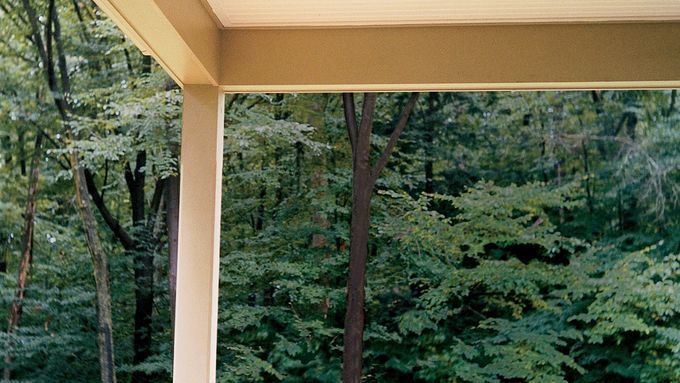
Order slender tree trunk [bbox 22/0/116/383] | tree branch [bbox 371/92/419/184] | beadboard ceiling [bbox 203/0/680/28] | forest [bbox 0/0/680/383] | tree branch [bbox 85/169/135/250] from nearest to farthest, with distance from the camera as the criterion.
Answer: beadboard ceiling [bbox 203/0/680/28] → forest [bbox 0/0/680/383] → tree branch [bbox 371/92/419/184] → slender tree trunk [bbox 22/0/116/383] → tree branch [bbox 85/169/135/250]

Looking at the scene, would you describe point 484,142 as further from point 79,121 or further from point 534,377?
point 79,121

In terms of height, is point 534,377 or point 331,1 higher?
point 331,1

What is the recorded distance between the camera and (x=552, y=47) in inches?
137

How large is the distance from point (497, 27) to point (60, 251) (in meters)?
6.03

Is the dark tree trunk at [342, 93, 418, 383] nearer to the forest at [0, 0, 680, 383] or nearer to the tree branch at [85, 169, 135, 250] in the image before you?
the forest at [0, 0, 680, 383]

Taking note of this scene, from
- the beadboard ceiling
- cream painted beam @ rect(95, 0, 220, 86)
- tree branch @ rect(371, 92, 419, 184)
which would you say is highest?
tree branch @ rect(371, 92, 419, 184)

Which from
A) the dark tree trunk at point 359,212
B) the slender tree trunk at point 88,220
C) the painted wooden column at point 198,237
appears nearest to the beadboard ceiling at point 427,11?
the painted wooden column at point 198,237

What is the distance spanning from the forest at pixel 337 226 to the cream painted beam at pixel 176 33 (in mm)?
4438

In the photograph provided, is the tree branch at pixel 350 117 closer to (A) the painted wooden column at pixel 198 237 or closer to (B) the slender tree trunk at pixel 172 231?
(B) the slender tree trunk at pixel 172 231

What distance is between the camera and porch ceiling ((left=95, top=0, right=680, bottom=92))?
3.34 meters

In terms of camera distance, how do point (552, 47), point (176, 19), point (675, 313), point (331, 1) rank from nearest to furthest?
1. point (176, 19)
2. point (331, 1)
3. point (552, 47)
4. point (675, 313)

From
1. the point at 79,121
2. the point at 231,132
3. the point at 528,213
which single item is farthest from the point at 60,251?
the point at 528,213

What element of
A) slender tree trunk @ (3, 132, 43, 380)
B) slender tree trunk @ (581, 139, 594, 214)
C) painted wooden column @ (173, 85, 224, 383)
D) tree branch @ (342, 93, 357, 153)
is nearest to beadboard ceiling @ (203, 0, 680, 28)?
painted wooden column @ (173, 85, 224, 383)

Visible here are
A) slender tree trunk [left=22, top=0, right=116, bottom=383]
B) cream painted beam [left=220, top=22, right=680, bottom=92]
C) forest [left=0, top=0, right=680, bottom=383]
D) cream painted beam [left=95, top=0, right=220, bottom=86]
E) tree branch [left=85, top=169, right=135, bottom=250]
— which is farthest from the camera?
tree branch [left=85, top=169, right=135, bottom=250]
